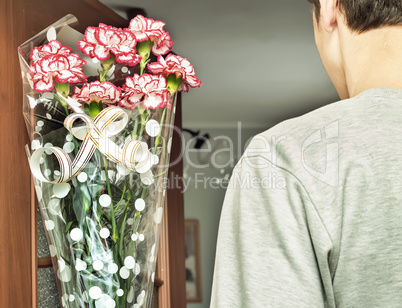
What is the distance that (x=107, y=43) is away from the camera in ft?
3.94

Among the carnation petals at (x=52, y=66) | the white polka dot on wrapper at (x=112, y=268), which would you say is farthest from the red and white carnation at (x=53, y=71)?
the white polka dot on wrapper at (x=112, y=268)

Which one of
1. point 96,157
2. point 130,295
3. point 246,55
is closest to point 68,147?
point 96,157

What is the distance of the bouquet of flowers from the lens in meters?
1.17

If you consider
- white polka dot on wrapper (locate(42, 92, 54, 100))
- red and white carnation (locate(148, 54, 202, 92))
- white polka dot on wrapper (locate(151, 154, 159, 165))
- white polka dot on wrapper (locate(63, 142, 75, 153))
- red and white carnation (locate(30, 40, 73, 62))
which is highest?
red and white carnation (locate(30, 40, 73, 62))

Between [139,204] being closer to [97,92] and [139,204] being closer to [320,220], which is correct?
[97,92]

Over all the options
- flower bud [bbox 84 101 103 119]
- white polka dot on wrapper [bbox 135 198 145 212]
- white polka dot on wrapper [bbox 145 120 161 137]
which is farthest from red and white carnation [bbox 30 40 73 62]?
white polka dot on wrapper [bbox 135 198 145 212]

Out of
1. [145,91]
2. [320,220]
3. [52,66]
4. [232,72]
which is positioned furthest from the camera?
[232,72]

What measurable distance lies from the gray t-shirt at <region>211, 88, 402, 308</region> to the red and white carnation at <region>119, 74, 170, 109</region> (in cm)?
80

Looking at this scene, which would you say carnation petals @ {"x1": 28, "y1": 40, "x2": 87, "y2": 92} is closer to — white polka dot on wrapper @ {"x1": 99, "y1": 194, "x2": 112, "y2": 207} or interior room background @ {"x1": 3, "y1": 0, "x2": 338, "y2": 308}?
white polka dot on wrapper @ {"x1": 99, "y1": 194, "x2": 112, "y2": 207}

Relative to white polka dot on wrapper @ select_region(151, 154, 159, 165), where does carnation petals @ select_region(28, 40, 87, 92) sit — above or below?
above

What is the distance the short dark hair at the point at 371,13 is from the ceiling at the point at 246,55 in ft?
7.40

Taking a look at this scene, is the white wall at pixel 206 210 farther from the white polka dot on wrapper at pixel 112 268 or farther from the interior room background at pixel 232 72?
the white polka dot on wrapper at pixel 112 268

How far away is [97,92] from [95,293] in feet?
1.58

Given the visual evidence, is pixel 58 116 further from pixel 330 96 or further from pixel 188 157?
pixel 188 157
